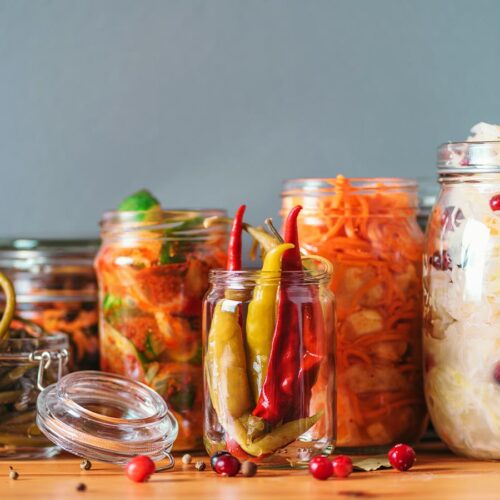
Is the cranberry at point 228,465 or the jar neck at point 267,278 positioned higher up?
the jar neck at point 267,278

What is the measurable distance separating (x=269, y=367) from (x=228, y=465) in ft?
0.41

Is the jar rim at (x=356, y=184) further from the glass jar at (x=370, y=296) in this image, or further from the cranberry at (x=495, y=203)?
the cranberry at (x=495, y=203)

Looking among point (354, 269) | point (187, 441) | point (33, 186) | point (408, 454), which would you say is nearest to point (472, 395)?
point (408, 454)

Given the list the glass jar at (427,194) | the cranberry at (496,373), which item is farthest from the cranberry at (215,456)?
the glass jar at (427,194)

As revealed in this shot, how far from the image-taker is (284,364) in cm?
112

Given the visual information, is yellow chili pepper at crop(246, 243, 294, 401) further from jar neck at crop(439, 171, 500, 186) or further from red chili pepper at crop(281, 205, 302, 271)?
jar neck at crop(439, 171, 500, 186)

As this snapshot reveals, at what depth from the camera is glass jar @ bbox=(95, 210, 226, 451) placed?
1260mm

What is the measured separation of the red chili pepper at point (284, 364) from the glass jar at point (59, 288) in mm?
392

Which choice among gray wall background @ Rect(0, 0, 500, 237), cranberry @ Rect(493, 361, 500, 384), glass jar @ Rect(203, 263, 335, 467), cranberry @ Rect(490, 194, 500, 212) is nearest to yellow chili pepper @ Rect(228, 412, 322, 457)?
glass jar @ Rect(203, 263, 335, 467)

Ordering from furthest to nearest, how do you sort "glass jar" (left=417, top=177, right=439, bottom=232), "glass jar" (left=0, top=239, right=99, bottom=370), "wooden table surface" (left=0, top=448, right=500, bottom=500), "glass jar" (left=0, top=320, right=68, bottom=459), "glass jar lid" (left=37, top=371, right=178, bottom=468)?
"glass jar" (left=417, top=177, right=439, bottom=232) < "glass jar" (left=0, top=239, right=99, bottom=370) < "glass jar" (left=0, top=320, right=68, bottom=459) < "glass jar lid" (left=37, top=371, right=178, bottom=468) < "wooden table surface" (left=0, top=448, right=500, bottom=500)

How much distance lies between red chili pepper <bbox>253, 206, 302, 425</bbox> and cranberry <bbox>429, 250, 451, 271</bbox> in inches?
8.1

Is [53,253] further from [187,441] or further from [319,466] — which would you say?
[319,466]

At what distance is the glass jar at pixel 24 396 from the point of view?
1235mm

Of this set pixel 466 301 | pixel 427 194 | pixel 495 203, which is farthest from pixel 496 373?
pixel 427 194
